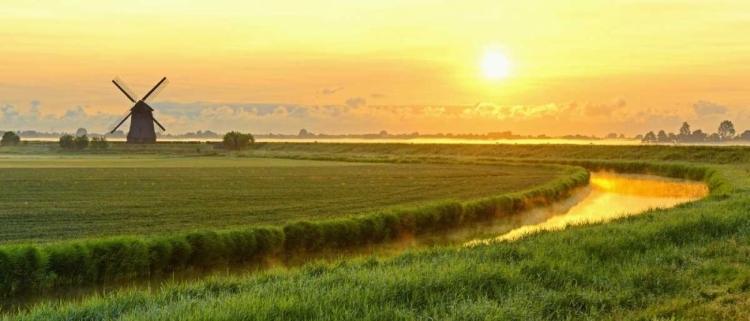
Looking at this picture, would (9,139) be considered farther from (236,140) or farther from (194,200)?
(194,200)

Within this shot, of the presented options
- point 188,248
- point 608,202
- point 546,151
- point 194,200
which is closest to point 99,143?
point 546,151

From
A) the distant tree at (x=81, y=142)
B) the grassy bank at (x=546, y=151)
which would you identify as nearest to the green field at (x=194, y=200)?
the grassy bank at (x=546, y=151)

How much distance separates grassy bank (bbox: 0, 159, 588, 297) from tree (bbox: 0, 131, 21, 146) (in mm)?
153554

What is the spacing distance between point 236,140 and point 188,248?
125928mm

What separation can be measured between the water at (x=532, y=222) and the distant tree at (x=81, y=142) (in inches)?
4303

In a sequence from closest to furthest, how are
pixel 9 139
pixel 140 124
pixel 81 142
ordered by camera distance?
1. pixel 140 124
2. pixel 81 142
3. pixel 9 139

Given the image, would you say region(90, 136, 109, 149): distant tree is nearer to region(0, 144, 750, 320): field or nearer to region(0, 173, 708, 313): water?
region(0, 173, 708, 313): water

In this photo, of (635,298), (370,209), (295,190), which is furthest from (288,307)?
(295,190)

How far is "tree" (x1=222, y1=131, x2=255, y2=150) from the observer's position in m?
139

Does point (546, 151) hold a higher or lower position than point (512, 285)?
higher

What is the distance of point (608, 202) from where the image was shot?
3959cm

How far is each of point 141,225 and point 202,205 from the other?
738cm

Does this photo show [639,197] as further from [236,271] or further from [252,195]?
[236,271]

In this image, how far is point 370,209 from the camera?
93.8ft
